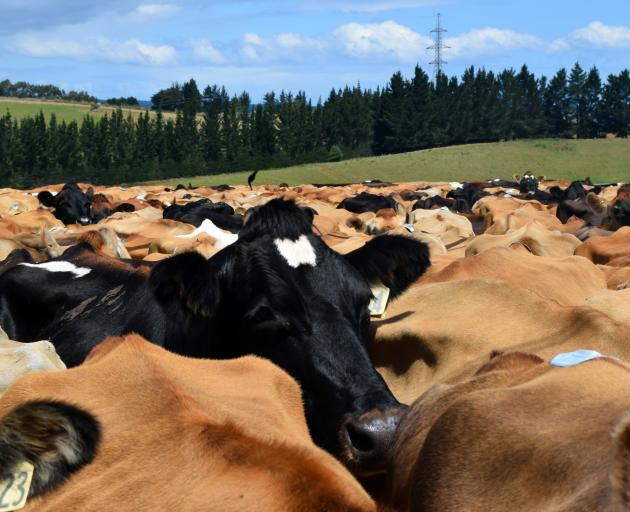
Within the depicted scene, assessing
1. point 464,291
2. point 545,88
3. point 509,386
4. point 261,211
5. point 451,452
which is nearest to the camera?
point 451,452

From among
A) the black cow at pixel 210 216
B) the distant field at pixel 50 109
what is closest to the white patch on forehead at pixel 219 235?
the black cow at pixel 210 216

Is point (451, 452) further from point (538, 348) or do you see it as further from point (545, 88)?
point (545, 88)

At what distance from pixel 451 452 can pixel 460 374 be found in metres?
2.13

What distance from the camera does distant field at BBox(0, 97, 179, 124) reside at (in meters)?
120

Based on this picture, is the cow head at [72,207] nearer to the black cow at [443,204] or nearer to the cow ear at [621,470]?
the black cow at [443,204]

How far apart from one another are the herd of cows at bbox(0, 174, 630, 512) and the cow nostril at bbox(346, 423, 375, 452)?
1 centimetres

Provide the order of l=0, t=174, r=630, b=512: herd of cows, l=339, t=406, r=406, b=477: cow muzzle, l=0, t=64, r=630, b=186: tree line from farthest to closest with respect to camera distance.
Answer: l=0, t=64, r=630, b=186: tree line < l=339, t=406, r=406, b=477: cow muzzle < l=0, t=174, r=630, b=512: herd of cows

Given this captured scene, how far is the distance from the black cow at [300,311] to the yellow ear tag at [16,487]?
1.21 metres

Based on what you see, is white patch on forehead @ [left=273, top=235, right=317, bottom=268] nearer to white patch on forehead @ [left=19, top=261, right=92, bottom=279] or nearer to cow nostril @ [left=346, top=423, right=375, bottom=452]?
cow nostril @ [left=346, top=423, right=375, bottom=452]

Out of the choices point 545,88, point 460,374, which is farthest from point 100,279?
point 545,88

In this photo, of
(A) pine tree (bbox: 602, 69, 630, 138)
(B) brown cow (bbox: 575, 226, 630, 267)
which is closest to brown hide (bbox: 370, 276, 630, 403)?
(B) brown cow (bbox: 575, 226, 630, 267)

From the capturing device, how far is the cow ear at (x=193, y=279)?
417cm

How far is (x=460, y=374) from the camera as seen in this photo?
14.9ft

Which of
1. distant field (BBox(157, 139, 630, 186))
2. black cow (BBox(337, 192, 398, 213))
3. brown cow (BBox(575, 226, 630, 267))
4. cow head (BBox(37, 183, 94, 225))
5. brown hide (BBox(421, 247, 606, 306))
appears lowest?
distant field (BBox(157, 139, 630, 186))
